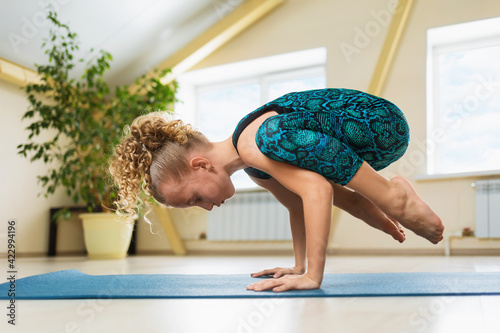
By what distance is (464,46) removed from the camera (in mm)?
4262

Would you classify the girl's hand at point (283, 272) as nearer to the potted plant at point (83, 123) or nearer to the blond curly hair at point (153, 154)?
Result: the blond curly hair at point (153, 154)

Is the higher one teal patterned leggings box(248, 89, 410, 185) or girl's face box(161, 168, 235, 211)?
teal patterned leggings box(248, 89, 410, 185)

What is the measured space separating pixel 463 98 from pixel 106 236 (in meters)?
3.21

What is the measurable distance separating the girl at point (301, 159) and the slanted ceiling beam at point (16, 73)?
3.30 metres

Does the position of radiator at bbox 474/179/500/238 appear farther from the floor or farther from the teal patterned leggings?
the floor

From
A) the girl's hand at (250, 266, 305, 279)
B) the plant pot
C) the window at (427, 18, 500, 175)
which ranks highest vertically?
the window at (427, 18, 500, 175)

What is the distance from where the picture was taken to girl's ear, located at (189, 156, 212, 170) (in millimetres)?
1356

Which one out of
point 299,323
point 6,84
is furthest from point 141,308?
point 6,84

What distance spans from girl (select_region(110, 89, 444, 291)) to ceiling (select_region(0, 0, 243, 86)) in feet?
9.94

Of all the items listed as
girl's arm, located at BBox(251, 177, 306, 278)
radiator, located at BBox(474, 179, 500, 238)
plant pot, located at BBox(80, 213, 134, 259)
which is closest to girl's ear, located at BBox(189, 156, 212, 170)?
girl's arm, located at BBox(251, 177, 306, 278)

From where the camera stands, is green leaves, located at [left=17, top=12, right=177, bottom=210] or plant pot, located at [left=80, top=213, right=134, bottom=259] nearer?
green leaves, located at [left=17, top=12, right=177, bottom=210]

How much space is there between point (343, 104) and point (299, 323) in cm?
79

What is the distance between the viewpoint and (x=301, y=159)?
1249 mm

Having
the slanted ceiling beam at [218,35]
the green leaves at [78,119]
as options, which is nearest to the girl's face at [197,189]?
the green leaves at [78,119]
